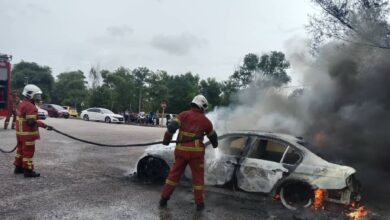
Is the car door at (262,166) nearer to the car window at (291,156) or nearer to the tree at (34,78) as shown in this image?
the car window at (291,156)

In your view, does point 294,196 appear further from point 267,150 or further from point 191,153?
point 191,153

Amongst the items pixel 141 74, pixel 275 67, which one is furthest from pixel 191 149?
pixel 141 74

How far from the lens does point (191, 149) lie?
5.97 m

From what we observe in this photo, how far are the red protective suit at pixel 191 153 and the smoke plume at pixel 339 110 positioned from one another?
Answer: 115 inches

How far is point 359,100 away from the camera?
987 centimetres

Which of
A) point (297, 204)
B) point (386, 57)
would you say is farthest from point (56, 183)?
point (386, 57)

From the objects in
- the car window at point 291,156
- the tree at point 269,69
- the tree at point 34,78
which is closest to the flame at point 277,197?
the car window at point 291,156

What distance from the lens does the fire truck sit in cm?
1677

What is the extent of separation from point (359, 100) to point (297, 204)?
15.4ft

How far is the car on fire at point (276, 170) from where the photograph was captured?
19.6ft

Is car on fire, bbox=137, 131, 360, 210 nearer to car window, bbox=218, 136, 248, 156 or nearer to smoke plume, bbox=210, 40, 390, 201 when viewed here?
car window, bbox=218, 136, 248, 156

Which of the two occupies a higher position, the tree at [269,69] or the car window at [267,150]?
the tree at [269,69]

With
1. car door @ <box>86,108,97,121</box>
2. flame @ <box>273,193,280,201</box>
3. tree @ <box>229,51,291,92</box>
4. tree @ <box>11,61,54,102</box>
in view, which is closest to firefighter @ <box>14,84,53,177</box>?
flame @ <box>273,193,280,201</box>

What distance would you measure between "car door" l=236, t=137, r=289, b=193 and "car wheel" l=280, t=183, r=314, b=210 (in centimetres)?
21
